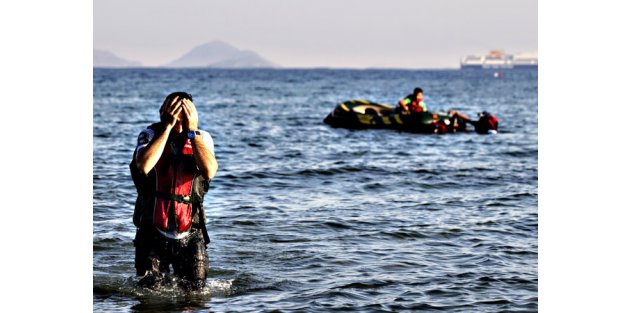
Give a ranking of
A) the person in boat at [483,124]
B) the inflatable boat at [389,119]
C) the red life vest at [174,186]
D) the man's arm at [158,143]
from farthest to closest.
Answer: the person in boat at [483,124] < the inflatable boat at [389,119] < the red life vest at [174,186] < the man's arm at [158,143]

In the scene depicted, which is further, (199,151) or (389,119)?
(389,119)

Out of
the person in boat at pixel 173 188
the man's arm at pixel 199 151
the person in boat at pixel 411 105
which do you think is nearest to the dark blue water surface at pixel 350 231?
the person in boat at pixel 173 188

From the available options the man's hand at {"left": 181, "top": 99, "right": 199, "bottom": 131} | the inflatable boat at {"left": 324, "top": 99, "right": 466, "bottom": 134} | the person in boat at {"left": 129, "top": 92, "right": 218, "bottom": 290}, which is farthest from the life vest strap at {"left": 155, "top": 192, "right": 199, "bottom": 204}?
the inflatable boat at {"left": 324, "top": 99, "right": 466, "bottom": 134}

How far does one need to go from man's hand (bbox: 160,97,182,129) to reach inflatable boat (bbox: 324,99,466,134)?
819 inches

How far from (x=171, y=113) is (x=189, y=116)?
0.17 meters

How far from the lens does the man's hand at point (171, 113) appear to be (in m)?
6.66

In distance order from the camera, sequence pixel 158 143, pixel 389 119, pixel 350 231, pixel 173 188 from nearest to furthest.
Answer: pixel 158 143, pixel 173 188, pixel 350 231, pixel 389 119

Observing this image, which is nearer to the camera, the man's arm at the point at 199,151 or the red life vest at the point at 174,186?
the man's arm at the point at 199,151

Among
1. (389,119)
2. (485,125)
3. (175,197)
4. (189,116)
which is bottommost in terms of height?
(175,197)

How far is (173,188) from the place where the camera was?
7004 mm

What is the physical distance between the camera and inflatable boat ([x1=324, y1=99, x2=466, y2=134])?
27.2m

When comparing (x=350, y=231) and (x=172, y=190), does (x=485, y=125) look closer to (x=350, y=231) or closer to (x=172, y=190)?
(x=350, y=231)

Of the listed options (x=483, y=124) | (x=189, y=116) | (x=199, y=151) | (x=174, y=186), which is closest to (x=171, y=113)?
(x=189, y=116)

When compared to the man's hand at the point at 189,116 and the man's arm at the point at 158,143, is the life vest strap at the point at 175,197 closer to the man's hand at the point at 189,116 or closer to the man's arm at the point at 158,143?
the man's arm at the point at 158,143
